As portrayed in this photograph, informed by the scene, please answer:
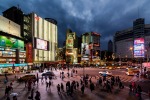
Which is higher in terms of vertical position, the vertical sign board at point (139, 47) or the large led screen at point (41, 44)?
the large led screen at point (41, 44)

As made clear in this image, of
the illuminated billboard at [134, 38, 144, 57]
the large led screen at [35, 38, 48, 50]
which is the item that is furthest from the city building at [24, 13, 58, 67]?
the illuminated billboard at [134, 38, 144, 57]

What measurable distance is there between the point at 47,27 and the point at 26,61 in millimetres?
50183

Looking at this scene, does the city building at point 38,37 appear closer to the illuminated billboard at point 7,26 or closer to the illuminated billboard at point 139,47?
the illuminated billboard at point 7,26

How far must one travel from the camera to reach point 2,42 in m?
73.8

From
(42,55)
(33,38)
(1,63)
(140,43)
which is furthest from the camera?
(42,55)

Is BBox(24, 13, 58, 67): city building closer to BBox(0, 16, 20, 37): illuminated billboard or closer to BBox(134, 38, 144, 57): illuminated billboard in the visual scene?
BBox(0, 16, 20, 37): illuminated billboard

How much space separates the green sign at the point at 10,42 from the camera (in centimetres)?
7399

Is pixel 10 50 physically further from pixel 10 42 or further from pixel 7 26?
pixel 7 26

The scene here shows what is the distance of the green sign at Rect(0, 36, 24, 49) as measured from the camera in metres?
74.0

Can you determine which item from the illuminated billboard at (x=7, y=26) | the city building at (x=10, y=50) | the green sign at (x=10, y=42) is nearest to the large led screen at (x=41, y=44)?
the illuminated billboard at (x=7, y=26)

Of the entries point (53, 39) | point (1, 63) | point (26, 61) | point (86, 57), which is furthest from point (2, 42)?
point (86, 57)

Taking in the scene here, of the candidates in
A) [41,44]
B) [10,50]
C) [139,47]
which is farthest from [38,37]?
[139,47]

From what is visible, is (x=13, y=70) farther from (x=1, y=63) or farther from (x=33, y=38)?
(x=33, y=38)

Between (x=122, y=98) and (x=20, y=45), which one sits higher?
(x=20, y=45)
